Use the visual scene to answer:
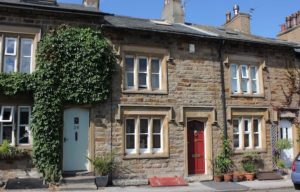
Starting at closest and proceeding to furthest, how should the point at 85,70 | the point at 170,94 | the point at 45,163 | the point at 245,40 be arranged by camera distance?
1. the point at 45,163
2. the point at 85,70
3. the point at 170,94
4. the point at 245,40

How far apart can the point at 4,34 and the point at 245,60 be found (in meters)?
11.3

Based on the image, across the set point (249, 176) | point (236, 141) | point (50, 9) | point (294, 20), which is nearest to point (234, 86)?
point (236, 141)

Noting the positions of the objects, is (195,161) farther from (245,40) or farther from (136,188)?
(245,40)

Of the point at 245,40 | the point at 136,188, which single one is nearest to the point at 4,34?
the point at 136,188

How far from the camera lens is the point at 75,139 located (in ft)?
50.7

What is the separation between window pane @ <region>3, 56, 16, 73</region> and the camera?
14752 mm

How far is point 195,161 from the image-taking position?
17500mm

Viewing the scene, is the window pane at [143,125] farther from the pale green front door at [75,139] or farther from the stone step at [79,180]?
the stone step at [79,180]

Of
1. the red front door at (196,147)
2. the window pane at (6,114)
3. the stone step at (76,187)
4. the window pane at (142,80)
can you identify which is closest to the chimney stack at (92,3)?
the window pane at (142,80)

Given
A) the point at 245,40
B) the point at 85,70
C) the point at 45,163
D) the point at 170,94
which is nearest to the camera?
the point at 45,163

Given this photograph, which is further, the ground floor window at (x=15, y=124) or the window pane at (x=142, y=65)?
the window pane at (x=142, y=65)

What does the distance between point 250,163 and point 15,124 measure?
10.8 m

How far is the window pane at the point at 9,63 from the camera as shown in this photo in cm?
1475

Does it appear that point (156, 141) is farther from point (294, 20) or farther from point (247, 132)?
point (294, 20)
